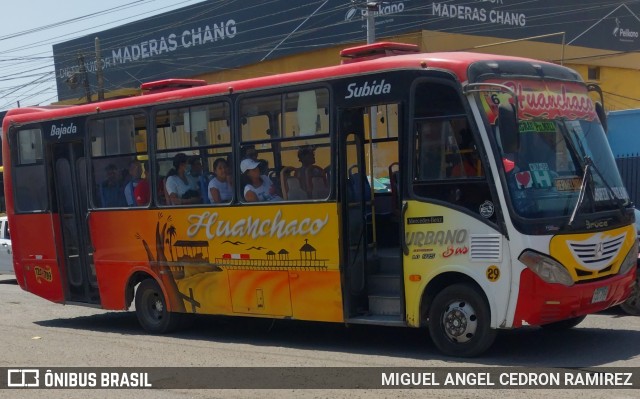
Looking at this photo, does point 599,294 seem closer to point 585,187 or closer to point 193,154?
point 585,187

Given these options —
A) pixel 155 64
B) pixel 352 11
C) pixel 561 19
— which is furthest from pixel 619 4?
pixel 155 64

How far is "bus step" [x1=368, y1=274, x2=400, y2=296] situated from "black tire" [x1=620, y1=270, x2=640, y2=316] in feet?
11.4

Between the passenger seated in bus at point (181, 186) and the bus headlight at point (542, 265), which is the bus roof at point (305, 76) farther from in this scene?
the bus headlight at point (542, 265)

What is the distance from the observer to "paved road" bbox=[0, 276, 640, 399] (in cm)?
884

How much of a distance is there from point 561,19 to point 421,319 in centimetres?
2669

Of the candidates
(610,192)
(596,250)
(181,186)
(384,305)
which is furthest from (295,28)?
(596,250)

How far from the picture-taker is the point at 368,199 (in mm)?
11094

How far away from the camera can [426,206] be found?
9977 mm

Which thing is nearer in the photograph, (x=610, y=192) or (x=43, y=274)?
(x=610, y=192)

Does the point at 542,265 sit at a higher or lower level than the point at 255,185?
lower

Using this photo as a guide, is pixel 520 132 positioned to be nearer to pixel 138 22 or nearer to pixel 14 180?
pixel 14 180

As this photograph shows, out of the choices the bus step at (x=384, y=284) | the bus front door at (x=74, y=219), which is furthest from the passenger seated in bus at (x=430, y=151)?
the bus front door at (x=74, y=219)

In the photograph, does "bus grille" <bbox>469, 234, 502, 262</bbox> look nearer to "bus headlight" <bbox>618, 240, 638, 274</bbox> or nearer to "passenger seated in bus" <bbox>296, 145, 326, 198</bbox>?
"bus headlight" <bbox>618, 240, 638, 274</bbox>

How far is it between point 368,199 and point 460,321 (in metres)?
2.05
